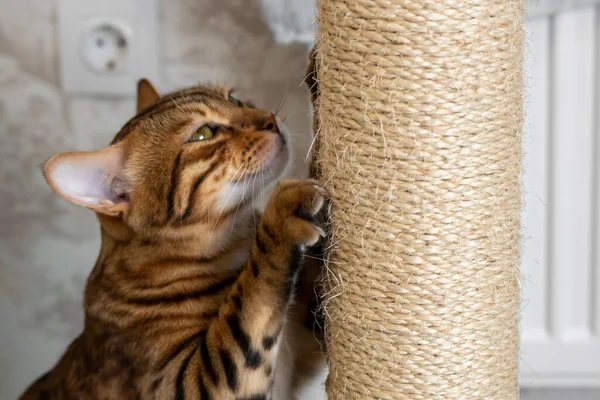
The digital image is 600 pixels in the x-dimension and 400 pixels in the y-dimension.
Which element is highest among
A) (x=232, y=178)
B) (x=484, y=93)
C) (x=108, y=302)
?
(x=484, y=93)

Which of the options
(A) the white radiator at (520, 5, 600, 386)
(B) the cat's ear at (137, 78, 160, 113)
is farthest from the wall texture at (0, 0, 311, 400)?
(A) the white radiator at (520, 5, 600, 386)

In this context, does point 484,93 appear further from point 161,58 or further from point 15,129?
point 15,129

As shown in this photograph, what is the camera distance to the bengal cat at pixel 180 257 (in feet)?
2.89

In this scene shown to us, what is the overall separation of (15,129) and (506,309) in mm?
1120

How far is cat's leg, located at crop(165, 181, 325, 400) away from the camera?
846mm

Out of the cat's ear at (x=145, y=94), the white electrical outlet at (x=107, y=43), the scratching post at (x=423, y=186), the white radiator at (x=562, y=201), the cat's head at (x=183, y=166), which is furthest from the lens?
the white electrical outlet at (x=107, y=43)

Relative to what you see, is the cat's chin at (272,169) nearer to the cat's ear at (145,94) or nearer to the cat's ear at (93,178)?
the cat's ear at (93,178)

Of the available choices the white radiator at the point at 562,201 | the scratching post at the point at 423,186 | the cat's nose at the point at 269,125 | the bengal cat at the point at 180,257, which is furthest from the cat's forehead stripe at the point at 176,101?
the white radiator at the point at 562,201

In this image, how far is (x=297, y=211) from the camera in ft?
2.77

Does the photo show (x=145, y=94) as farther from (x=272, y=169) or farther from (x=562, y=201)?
(x=562, y=201)

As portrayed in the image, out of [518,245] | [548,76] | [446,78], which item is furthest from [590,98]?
[446,78]

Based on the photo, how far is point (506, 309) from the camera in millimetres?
924

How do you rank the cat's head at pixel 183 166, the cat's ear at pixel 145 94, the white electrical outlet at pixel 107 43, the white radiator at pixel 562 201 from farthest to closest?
the white electrical outlet at pixel 107 43 → the white radiator at pixel 562 201 → the cat's ear at pixel 145 94 → the cat's head at pixel 183 166

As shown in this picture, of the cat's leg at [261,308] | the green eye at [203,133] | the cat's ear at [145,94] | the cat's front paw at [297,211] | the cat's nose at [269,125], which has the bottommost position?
the cat's leg at [261,308]
